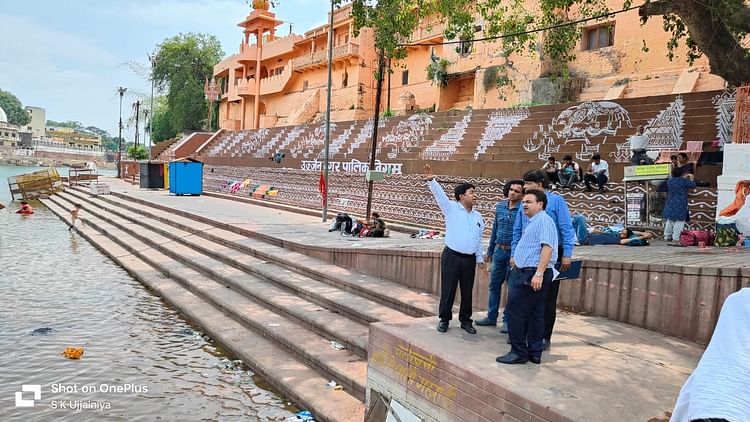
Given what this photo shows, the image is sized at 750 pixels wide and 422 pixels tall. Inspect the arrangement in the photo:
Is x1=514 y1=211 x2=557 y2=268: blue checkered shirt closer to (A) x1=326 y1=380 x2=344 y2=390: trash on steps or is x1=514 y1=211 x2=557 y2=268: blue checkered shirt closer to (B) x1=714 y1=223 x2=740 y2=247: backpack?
(A) x1=326 y1=380 x2=344 y2=390: trash on steps

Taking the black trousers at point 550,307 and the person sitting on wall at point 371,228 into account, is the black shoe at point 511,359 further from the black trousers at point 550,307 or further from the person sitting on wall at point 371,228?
the person sitting on wall at point 371,228

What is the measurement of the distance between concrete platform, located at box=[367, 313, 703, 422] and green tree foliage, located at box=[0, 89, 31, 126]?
138 metres

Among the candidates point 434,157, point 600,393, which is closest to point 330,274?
point 600,393

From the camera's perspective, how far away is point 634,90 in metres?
17.4

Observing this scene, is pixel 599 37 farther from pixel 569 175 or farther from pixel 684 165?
pixel 684 165

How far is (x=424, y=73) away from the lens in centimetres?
2934

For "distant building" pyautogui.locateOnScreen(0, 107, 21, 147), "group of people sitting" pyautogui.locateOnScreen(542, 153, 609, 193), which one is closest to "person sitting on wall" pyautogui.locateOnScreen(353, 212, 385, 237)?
"group of people sitting" pyautogui.locateOnScreen(542, 153, 609, 193)

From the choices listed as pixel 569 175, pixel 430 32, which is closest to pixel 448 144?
pixel 569 175

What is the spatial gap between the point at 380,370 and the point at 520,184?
2091mm

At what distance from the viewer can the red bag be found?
7172 millimetres

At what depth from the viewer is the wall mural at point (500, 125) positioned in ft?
56.1

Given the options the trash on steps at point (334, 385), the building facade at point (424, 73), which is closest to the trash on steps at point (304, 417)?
the trash on steps at point (334, 385)

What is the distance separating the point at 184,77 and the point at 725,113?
48.4m

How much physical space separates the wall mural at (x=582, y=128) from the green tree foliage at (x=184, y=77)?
42106 mm
